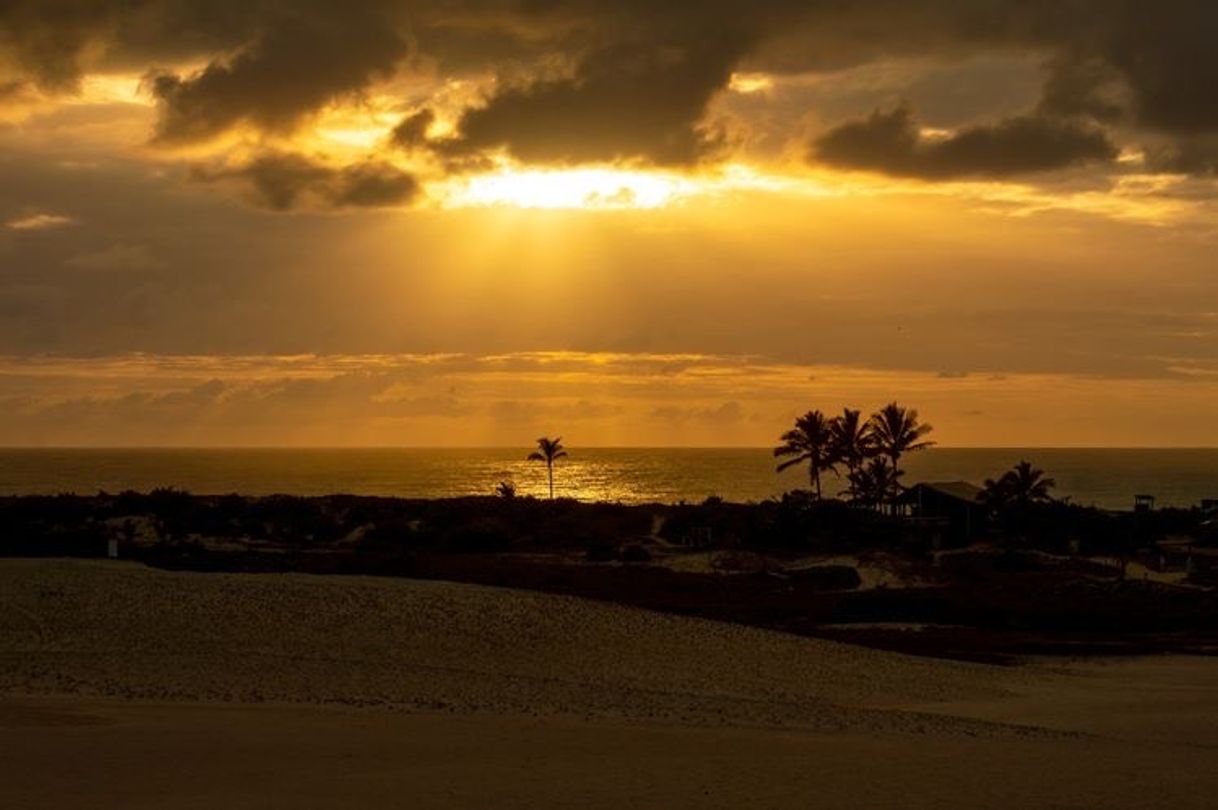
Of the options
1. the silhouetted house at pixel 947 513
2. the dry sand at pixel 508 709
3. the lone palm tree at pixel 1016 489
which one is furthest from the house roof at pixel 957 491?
the dry sand at pixel 508 709

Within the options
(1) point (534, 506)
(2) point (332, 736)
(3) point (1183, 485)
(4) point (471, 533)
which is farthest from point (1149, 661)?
(3) point (1183, 485)

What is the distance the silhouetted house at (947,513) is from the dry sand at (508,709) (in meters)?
34.2

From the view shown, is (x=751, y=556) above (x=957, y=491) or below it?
below

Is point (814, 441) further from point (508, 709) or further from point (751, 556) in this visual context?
point (508, 709)

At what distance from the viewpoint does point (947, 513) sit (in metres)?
74.2

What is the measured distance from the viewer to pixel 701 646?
32469 mm

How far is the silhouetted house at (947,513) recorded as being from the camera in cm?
6894

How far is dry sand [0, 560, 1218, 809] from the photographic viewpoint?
56.2ft

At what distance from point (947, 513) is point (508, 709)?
54.8 metres

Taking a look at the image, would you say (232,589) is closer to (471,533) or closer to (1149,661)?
(1149,661)

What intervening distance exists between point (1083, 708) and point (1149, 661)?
898 cm

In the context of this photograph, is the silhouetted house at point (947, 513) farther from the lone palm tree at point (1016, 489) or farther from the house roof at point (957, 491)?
the lone palm tree at point (1016, 489)

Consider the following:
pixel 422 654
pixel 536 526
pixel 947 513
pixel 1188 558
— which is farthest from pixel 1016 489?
pixel 422 654

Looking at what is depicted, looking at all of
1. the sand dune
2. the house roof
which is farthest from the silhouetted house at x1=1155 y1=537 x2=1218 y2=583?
the sand dune
